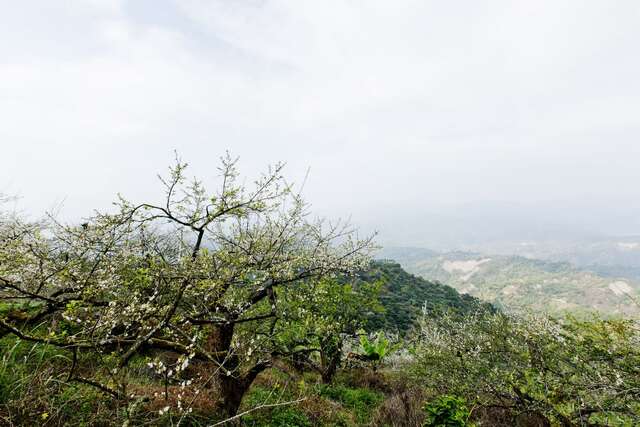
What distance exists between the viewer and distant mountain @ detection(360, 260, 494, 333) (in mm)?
28406

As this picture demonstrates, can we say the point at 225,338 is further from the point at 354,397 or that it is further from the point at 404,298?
the point at 404,298

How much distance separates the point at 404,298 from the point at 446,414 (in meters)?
36.2

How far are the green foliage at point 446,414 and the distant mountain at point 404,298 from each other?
1902 cm

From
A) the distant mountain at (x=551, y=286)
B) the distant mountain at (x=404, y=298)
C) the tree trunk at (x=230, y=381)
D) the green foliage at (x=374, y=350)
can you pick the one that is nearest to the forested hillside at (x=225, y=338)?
the tree trunk at (x=230, y=381)

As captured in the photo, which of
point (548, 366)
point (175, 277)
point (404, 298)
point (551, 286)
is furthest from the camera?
point (551, 286)

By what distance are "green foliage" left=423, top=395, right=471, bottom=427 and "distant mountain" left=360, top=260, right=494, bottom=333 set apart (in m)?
19.0

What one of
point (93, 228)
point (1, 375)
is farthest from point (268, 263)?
point (1, 375)

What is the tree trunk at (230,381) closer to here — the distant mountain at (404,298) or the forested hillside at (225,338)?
the forested hillside at (225,338)

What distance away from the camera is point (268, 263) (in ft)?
21.1

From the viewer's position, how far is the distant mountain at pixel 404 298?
93.2 feet

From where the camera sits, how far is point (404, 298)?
133ft

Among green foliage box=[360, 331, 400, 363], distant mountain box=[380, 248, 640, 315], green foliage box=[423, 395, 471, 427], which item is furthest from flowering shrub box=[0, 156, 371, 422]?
distant mountain box=[380, 248, 640, 315]

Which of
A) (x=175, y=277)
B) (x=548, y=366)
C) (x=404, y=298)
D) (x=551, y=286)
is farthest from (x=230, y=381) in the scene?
(x=551, y=286)

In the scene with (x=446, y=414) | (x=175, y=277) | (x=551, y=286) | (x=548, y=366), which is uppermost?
(x=175, y=277)
